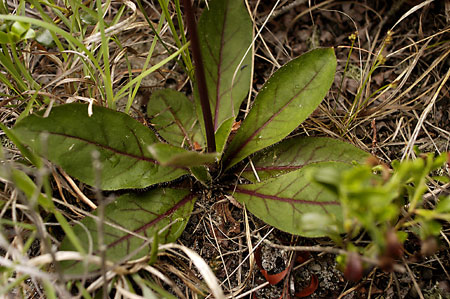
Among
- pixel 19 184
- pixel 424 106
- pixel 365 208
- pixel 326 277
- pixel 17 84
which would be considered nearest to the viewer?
pixel 365 208

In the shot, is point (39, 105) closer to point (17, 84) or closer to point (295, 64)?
point (17, 84)

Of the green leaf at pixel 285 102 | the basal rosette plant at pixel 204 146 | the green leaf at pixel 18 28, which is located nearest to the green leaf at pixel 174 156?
the basal rosette plant at pixel 204 146

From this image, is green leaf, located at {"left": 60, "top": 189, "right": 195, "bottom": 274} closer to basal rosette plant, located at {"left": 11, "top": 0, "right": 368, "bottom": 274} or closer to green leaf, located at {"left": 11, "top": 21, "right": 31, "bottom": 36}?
basal rosette plant, located at {"left": 11, "top": 0, "right": 368, "bottom": 274}

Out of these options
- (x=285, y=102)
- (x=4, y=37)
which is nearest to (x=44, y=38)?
(x=4, y=37)

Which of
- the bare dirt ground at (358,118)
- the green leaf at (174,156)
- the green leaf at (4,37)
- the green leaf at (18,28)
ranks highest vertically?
the green leaf at (18,28)

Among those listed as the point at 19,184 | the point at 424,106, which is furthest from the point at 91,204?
the point at 424,106

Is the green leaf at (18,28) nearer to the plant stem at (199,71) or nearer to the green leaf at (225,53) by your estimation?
the plant stem at (199,71)
